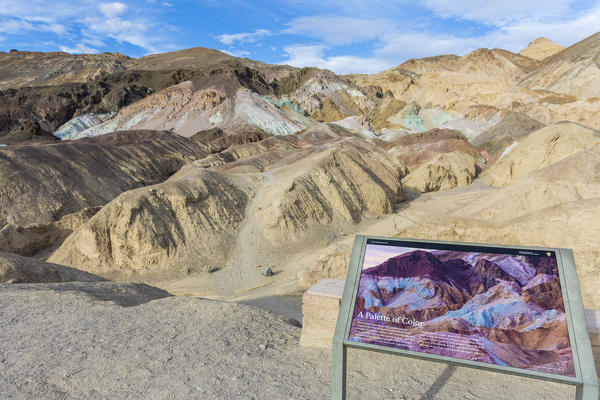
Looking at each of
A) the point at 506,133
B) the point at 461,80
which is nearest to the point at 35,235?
the point at 506,133

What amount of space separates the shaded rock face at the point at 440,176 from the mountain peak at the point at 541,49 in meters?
113

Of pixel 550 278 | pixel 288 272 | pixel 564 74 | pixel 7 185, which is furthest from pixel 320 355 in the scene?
pixel 564 74

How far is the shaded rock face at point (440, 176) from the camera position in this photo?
3044 cm

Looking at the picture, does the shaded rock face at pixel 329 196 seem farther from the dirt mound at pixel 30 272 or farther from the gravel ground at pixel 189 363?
the gravel ground at pixel 189 363

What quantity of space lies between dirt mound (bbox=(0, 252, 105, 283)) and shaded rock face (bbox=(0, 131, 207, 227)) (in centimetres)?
1647

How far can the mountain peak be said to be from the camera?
4608 inches

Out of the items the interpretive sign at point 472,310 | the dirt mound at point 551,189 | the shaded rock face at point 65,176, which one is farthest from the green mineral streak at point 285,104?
the interpretive sign at point 472,310

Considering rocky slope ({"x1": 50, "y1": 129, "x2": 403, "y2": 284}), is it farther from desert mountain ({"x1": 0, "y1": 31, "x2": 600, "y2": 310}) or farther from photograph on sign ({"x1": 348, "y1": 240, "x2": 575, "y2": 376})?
photograph on sign ({"x1": 348, "y1": 240, "x2": 575, "y2": 376})

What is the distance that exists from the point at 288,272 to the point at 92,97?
76282 mm

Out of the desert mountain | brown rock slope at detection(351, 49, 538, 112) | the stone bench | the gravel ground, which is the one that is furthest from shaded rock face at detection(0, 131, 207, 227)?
brown rock slope at detection(351, 49, 538, 112)

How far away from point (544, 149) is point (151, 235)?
26.0 m

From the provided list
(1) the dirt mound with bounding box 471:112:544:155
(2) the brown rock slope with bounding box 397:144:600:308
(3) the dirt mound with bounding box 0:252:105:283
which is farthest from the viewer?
(1) the dirt mound with bounding box 471:112:544:155

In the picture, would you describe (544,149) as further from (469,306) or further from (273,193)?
(469,306)

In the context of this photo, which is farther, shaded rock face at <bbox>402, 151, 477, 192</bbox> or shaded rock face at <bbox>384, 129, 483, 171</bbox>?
shaded rock face at <bbox>384, 129, 483, 171</bbox>
